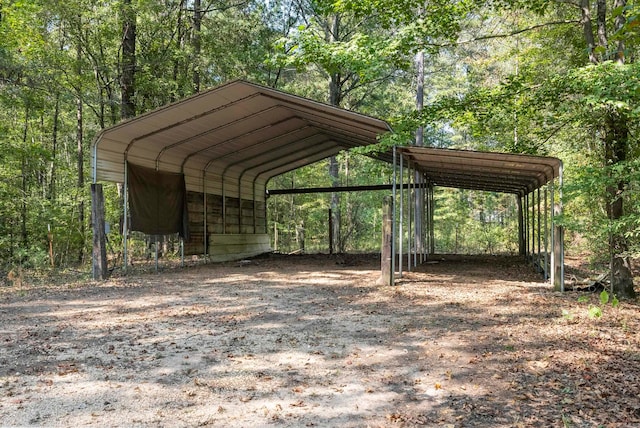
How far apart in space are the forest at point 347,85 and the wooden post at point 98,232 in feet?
9.09

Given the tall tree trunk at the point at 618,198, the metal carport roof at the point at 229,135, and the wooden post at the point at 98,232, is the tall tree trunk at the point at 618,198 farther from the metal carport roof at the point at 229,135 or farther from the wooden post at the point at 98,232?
the wooden post at the point at 98,232

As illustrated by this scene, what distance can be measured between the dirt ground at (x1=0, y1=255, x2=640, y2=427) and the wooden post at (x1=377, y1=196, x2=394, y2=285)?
2.53 feet

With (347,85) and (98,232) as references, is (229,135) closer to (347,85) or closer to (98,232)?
(98,232)

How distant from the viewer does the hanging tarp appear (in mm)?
11188

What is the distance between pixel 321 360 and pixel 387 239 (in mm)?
4584

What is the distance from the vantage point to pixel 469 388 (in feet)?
11.5

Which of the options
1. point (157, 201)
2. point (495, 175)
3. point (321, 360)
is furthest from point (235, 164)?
point (321, 360)

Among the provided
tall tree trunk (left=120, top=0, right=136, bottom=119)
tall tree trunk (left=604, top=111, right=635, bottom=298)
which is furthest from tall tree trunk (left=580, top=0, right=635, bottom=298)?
tall tree trunk (left=120, top=0, right=136, bottom=119)

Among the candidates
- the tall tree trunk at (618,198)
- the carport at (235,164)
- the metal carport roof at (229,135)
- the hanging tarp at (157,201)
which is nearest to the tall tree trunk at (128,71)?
the hanging tarp at (157,201)

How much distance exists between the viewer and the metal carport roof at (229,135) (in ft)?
31.7

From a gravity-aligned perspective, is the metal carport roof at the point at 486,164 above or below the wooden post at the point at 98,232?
above

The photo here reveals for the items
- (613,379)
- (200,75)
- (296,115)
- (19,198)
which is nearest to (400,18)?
(296,115)

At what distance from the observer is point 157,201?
39.6ft

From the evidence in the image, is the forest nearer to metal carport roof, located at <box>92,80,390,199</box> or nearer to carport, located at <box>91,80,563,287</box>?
carport, located at <box>91,80,563,287</box>
